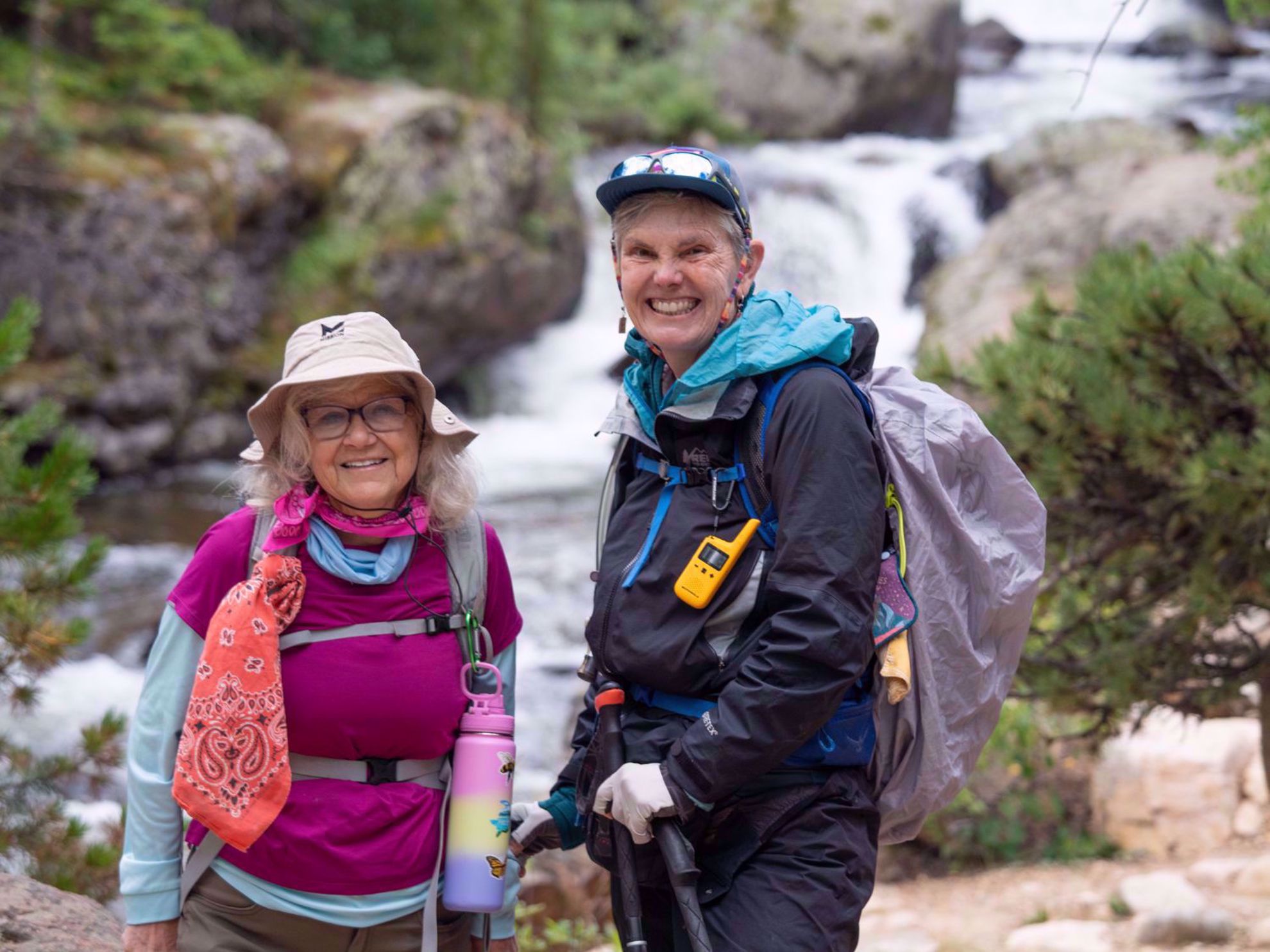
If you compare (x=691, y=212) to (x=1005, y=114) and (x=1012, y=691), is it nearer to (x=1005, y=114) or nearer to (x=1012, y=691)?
(x=1012, y=691)

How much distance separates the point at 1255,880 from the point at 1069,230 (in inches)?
250

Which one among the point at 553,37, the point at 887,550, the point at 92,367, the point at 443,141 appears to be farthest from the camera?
the point at 553,37

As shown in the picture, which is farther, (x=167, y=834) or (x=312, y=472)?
(x=312, y=472)

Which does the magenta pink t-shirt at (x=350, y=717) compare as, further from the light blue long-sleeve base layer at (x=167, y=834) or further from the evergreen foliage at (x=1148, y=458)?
the evergreen foliage at (x=1148, y=458)

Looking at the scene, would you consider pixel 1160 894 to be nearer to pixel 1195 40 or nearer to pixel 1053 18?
pixel 1195 40

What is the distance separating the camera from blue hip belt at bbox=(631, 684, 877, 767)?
2.11m

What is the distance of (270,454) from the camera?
2486 mm

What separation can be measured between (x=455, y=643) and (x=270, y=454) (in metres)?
0.52

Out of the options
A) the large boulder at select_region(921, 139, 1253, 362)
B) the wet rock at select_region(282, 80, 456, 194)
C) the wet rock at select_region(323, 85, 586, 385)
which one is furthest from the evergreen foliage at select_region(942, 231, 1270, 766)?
the wet rock at select_region(282, 80, 456, 194)

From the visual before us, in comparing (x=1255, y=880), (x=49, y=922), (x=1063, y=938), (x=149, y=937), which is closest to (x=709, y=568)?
(x=149, y=937)

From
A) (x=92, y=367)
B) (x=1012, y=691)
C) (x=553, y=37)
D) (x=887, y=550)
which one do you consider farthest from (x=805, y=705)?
(x=553, y=37)

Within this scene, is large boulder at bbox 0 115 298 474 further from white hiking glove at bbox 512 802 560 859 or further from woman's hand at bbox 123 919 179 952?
white hiking glove at bbox 512 802 560 859

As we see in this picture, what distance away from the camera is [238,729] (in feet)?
7.34

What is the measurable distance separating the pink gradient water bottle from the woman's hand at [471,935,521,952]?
0.42 ft
